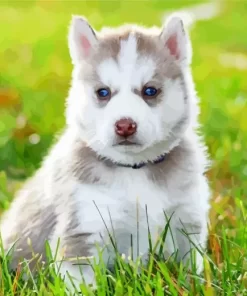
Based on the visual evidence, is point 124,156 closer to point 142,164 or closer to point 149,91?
point 142,164

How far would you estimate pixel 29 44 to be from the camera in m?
9.30

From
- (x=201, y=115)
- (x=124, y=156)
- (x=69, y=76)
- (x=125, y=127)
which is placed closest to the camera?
(x=125, y=127)

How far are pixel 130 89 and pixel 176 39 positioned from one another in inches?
17.0

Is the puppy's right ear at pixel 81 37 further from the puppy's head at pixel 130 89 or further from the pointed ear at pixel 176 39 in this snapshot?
the pointed ear at pixel 176 39

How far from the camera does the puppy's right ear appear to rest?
4070 mm

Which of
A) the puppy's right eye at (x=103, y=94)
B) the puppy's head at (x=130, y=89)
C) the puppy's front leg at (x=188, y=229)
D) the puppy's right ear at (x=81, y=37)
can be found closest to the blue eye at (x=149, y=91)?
the puppy's head at (x=130, y=89)

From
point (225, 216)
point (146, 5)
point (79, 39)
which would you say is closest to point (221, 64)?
point (146, 5)

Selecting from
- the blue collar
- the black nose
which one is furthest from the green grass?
the black nose

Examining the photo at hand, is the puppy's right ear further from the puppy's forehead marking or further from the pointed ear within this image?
the pointed ear

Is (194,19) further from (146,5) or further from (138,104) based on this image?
(138,104)

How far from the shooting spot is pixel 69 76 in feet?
26.1

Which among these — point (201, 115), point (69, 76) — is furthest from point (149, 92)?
point (69, 76)

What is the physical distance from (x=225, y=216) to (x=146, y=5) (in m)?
7.42

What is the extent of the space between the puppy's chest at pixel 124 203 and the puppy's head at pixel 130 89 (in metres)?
0.13
